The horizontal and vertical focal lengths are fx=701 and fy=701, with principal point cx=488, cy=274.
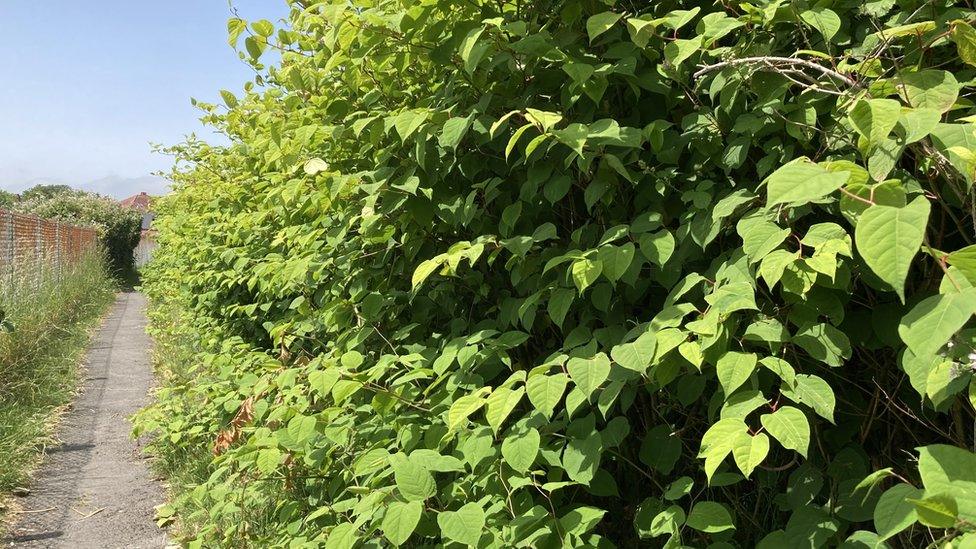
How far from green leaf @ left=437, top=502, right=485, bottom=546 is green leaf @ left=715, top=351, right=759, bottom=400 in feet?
2.31

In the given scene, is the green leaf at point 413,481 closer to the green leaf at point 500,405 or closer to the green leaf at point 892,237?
the green leaf at point 500,405

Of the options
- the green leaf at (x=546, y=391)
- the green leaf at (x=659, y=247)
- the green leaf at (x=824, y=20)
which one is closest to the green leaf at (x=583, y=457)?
the green leaf at (x=546, y=391)

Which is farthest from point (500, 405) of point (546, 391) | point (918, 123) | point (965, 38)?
point (965, 38)

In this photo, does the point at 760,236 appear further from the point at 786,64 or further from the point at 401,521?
the point at 401,521

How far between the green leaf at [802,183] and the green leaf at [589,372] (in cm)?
53

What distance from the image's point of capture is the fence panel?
27.5 feet

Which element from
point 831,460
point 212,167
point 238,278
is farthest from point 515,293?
point 212,167

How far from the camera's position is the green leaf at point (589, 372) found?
1516 mm

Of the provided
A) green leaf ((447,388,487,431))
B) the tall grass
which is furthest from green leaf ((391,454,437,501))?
the tall grass

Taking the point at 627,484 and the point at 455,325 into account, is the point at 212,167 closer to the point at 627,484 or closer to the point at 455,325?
the point at 455,325

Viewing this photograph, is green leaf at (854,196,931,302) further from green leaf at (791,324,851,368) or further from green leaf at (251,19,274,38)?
green leaf at (251,19,274,38)

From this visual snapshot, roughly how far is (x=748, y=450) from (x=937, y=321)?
435mm

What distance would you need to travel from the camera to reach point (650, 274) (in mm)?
1903

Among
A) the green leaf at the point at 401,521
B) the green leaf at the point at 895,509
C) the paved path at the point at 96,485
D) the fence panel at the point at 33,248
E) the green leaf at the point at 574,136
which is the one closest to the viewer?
the green leaf at the point at 895,509
